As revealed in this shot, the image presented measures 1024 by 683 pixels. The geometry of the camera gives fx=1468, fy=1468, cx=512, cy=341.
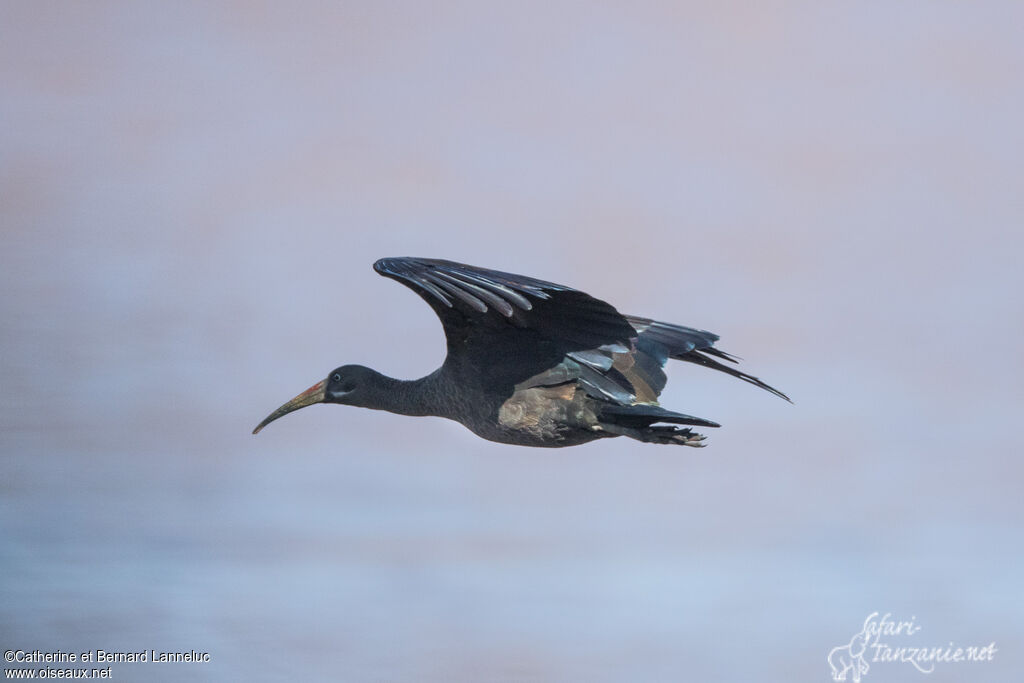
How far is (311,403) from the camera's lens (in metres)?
12.8

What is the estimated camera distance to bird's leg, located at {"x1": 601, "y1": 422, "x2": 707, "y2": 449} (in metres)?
10.7

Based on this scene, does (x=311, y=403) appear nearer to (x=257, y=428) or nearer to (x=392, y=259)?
(x=257, y=428)

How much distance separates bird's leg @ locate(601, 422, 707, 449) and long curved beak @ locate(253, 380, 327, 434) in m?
3.10

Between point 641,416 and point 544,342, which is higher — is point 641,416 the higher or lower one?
the lower one

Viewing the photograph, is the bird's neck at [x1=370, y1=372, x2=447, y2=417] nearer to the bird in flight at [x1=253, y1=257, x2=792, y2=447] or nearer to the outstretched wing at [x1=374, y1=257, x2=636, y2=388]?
the bird in flight at [x1=253, y1=257, x2=792, y2=447]

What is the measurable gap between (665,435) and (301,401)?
367 cm

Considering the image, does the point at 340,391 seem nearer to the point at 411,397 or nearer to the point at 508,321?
the point at 411,397

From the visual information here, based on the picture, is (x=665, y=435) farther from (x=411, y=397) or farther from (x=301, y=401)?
(x=301, y=401)

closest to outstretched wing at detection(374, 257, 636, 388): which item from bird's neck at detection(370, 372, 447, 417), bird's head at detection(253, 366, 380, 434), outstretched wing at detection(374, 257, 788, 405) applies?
outstretched wing at detection(374, 257, 788, 405)

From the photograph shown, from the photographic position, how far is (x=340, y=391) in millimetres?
12688

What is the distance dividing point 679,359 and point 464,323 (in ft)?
7.79

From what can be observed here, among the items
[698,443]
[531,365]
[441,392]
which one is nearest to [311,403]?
[441,392]

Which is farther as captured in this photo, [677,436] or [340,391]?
[340,391]

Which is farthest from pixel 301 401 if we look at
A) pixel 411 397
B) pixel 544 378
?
pixel 544 378
